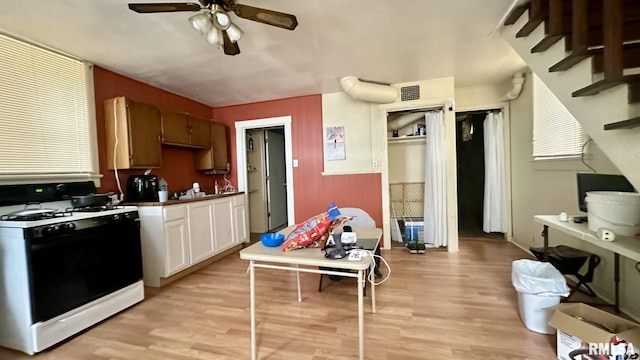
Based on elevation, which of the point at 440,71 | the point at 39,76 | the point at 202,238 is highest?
the point at 440,71

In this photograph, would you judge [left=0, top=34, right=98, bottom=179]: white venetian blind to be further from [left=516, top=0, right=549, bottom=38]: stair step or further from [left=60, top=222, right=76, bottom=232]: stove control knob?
[left=516, top=0, right=549, bottom=38]: stair step

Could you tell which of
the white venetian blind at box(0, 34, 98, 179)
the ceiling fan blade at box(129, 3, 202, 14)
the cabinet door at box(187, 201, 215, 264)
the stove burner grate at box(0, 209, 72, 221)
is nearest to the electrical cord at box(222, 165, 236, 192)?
the cabinet door at box(187, 201, 215, 264)

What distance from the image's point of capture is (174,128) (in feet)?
10.7

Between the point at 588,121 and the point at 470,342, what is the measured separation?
1.57 meters

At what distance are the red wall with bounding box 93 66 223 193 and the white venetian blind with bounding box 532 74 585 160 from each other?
172 inches

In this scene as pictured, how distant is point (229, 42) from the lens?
6.04 ft

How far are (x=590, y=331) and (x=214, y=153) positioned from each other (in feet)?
13.8

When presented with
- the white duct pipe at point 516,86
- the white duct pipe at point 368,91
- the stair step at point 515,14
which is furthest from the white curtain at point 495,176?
the stair step at point 515,14

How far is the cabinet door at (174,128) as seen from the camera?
124 inches

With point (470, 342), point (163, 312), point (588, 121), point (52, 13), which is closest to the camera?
point (588, 121)

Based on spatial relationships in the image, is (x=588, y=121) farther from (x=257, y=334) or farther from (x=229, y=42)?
(x=257, y=334)

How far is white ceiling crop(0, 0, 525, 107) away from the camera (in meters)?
1.84

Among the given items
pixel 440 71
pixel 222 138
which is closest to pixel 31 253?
pixel 222 138

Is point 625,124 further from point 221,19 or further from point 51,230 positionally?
point 51,230
